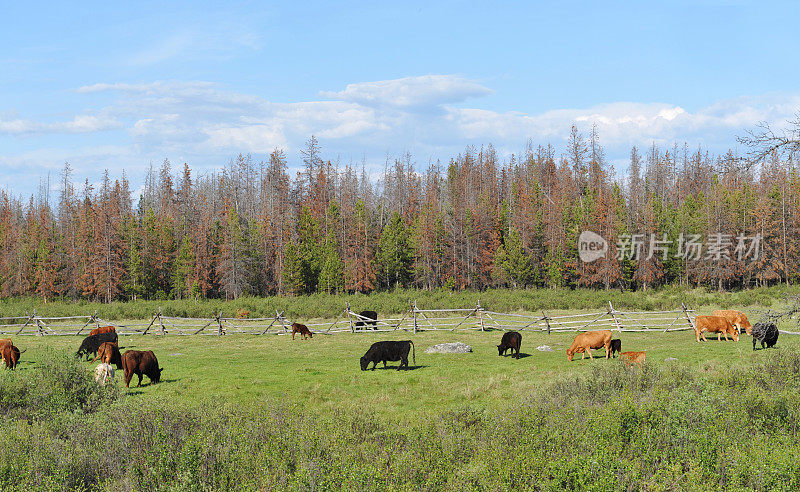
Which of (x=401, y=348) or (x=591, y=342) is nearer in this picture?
(x=401, y=348)

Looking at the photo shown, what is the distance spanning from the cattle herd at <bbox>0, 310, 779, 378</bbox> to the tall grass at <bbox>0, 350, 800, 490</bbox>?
13.0ft

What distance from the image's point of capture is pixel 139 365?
49.8ft

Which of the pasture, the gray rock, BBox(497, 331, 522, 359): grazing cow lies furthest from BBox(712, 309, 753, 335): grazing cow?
the gray rock

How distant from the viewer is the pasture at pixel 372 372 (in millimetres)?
13164

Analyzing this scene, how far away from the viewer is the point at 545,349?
21672mm

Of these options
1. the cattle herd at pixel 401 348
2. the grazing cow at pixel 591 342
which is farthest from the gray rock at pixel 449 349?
the grazing cow at pixel 591 342

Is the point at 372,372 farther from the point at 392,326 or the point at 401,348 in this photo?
the point at 392,326

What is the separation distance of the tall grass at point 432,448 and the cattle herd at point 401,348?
3955 mm

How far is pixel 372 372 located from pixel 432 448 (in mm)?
9130

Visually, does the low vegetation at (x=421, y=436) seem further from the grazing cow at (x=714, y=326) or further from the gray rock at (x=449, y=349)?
the grazing cow at (x=714, y=326)

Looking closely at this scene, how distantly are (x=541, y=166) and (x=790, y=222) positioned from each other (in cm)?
4083

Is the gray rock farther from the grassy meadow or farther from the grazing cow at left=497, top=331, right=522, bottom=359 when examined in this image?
the grassy meadow

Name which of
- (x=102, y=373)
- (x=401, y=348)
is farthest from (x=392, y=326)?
(x=102, y=373)

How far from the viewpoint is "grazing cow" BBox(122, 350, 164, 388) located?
15.0m
